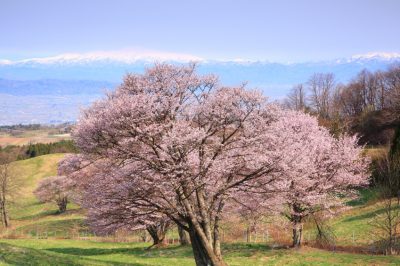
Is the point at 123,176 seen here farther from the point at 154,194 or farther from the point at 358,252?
the point at 358,252

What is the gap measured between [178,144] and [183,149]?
0.64 metres

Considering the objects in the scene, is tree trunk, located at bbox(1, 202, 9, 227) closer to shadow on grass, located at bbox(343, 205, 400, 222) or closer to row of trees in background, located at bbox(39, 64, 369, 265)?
row of trees in background, located at bbox(39, 64, 369, 265)

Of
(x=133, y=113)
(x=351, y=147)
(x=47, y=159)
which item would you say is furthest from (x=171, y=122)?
(x=47, y=159)

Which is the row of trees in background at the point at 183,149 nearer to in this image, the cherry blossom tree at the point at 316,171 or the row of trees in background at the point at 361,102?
the cherry blossom tree at the point at 316,171

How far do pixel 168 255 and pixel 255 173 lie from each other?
17957mm

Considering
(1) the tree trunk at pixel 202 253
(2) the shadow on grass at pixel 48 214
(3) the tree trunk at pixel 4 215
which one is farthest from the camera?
(2) the shadow on grass at pixel 48 214

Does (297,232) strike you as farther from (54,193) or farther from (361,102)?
(361,102)

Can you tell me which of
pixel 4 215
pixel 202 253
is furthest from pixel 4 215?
pixel 202 253

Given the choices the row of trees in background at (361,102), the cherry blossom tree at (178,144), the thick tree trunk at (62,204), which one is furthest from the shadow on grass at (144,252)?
the row of trees in background at (361,102)

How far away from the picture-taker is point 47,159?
419ft

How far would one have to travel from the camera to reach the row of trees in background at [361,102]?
99.4 meters

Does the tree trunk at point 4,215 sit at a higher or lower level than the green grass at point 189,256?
lower

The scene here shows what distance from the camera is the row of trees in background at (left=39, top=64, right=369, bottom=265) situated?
21.5 m

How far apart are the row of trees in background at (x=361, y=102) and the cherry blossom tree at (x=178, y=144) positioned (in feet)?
232
